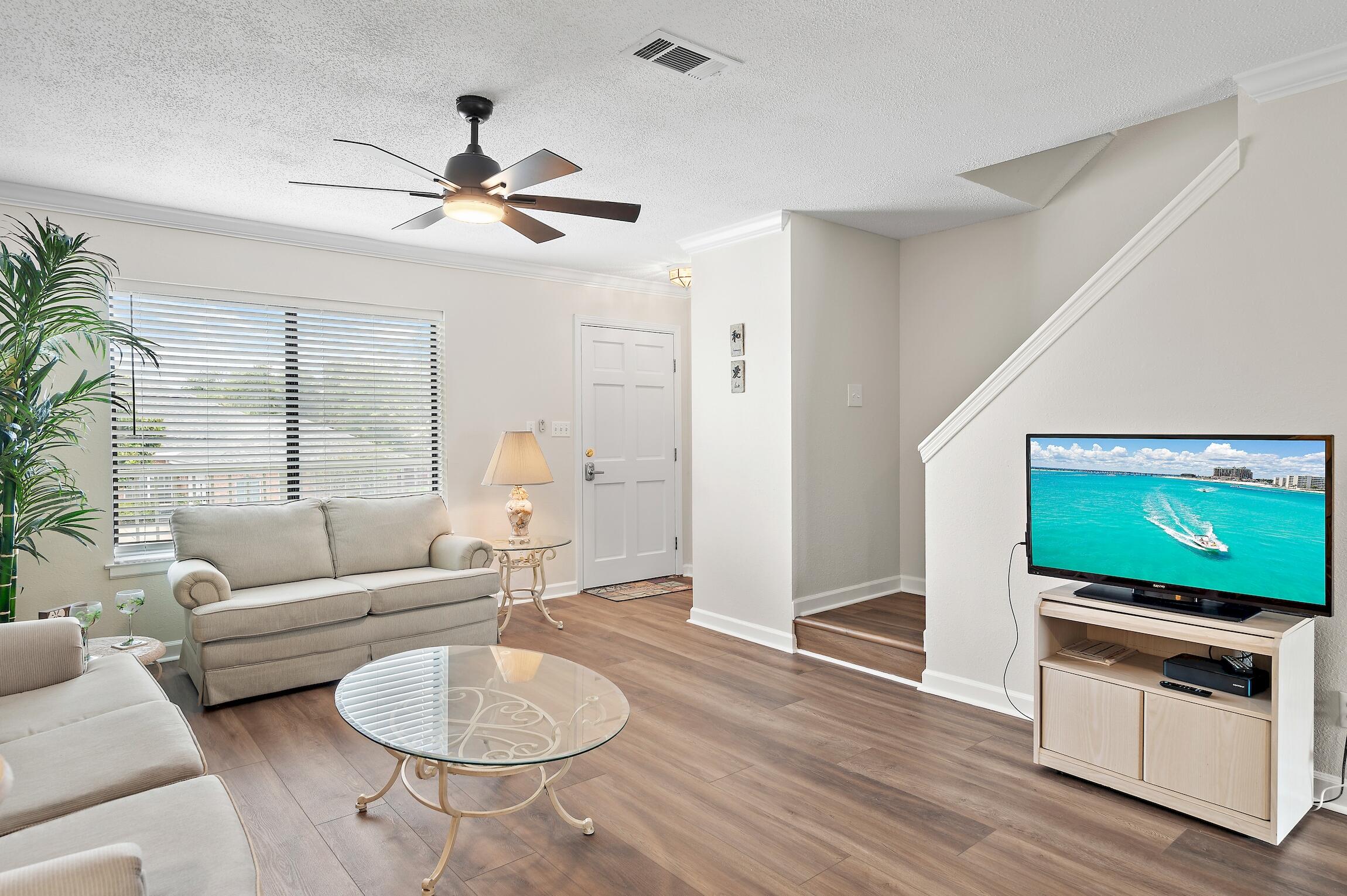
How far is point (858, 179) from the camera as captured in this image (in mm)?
3781

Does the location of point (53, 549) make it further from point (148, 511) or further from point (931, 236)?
point (931, 236)

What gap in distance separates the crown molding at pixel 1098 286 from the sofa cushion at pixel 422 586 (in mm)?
2476

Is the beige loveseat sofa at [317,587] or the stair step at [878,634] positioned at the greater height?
the beige loveseat sofa at [317,587]

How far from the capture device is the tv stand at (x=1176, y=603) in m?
2.55

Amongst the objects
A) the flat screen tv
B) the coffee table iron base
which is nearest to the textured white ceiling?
the flat screen tv

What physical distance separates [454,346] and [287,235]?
119cm

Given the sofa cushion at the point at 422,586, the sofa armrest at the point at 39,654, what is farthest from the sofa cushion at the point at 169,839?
the sofa cushion at the point at 422,586

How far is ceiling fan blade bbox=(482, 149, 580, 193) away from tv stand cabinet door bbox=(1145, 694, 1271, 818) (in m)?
2.55

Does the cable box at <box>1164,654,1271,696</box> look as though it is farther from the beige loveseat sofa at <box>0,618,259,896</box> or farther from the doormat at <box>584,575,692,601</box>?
the doormat at <box>584,575,692,601</box>

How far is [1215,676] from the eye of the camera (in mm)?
2492

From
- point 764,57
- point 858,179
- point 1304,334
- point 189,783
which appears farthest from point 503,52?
point 1304,334

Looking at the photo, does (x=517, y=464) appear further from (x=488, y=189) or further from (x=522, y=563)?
(x=488, y=189)

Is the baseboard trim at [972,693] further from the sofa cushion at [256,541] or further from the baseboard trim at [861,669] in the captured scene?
the sofa cushion at [256,541]

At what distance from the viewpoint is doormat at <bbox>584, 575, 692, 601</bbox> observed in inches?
228
